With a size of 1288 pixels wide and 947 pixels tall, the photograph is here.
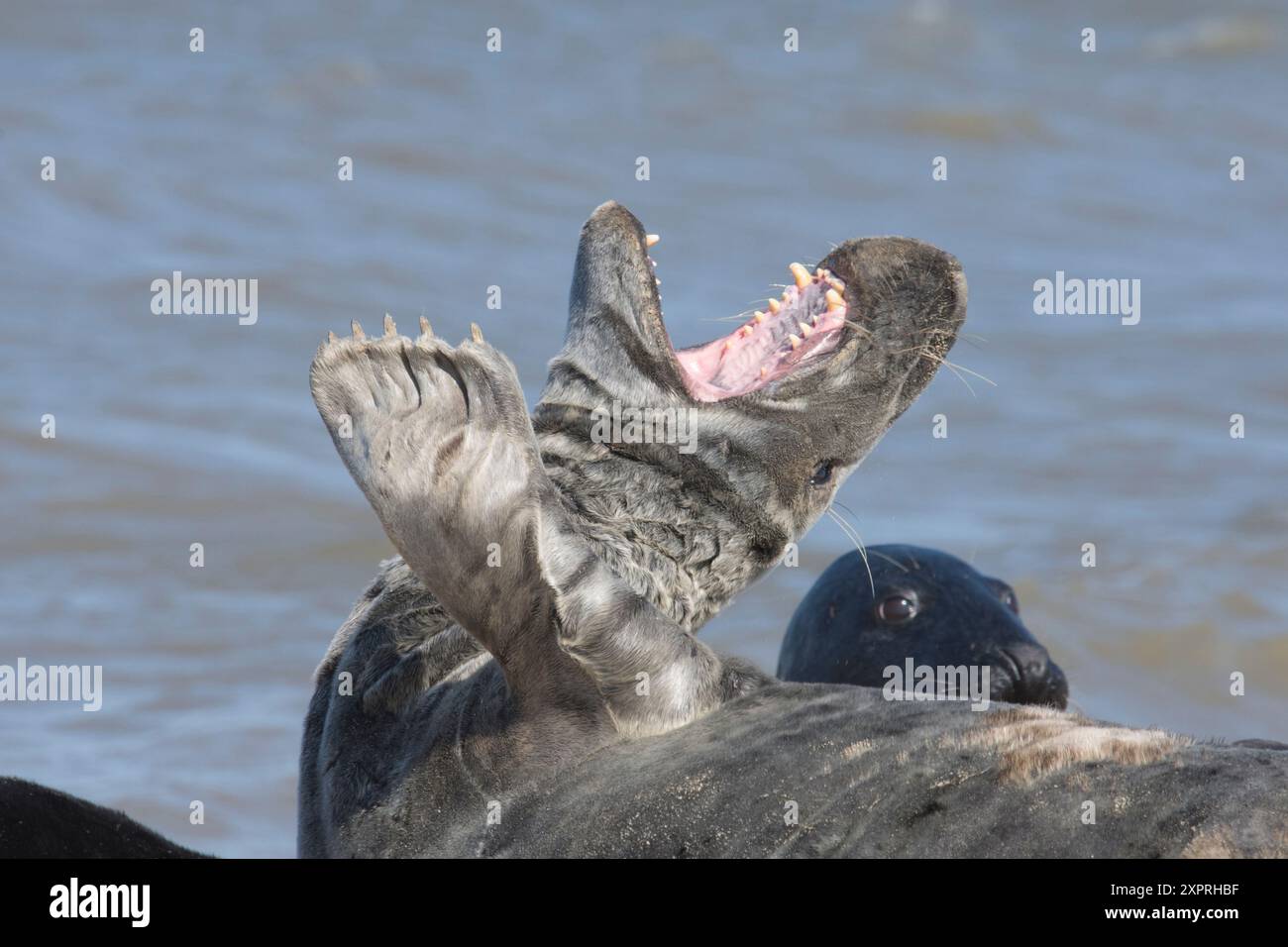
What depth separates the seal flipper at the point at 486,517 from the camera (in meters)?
4.19

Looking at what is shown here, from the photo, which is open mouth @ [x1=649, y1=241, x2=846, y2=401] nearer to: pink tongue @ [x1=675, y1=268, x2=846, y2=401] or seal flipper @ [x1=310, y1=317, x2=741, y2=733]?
pink tongue @ [x1=675, y1=268, x2=846, y2=401]

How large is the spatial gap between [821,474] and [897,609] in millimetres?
1182

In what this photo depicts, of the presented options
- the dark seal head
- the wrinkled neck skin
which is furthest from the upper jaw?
the dark seal head

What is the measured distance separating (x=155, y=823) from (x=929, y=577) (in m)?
2.45

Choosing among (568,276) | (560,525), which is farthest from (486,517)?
(568,276)

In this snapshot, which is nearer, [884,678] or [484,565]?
[484,565]

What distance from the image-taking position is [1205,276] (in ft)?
43.0

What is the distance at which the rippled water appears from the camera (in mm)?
8062

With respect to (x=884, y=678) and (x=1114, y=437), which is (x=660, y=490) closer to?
(x=884, y=678)

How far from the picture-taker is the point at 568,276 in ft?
40.3

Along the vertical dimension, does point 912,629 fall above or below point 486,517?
below

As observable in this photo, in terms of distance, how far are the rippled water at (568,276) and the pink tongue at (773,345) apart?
0.67 meters

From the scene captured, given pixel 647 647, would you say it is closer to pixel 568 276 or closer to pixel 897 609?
pixel 897 609

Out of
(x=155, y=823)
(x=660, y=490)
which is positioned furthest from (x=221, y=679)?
(x=660, y=490)
